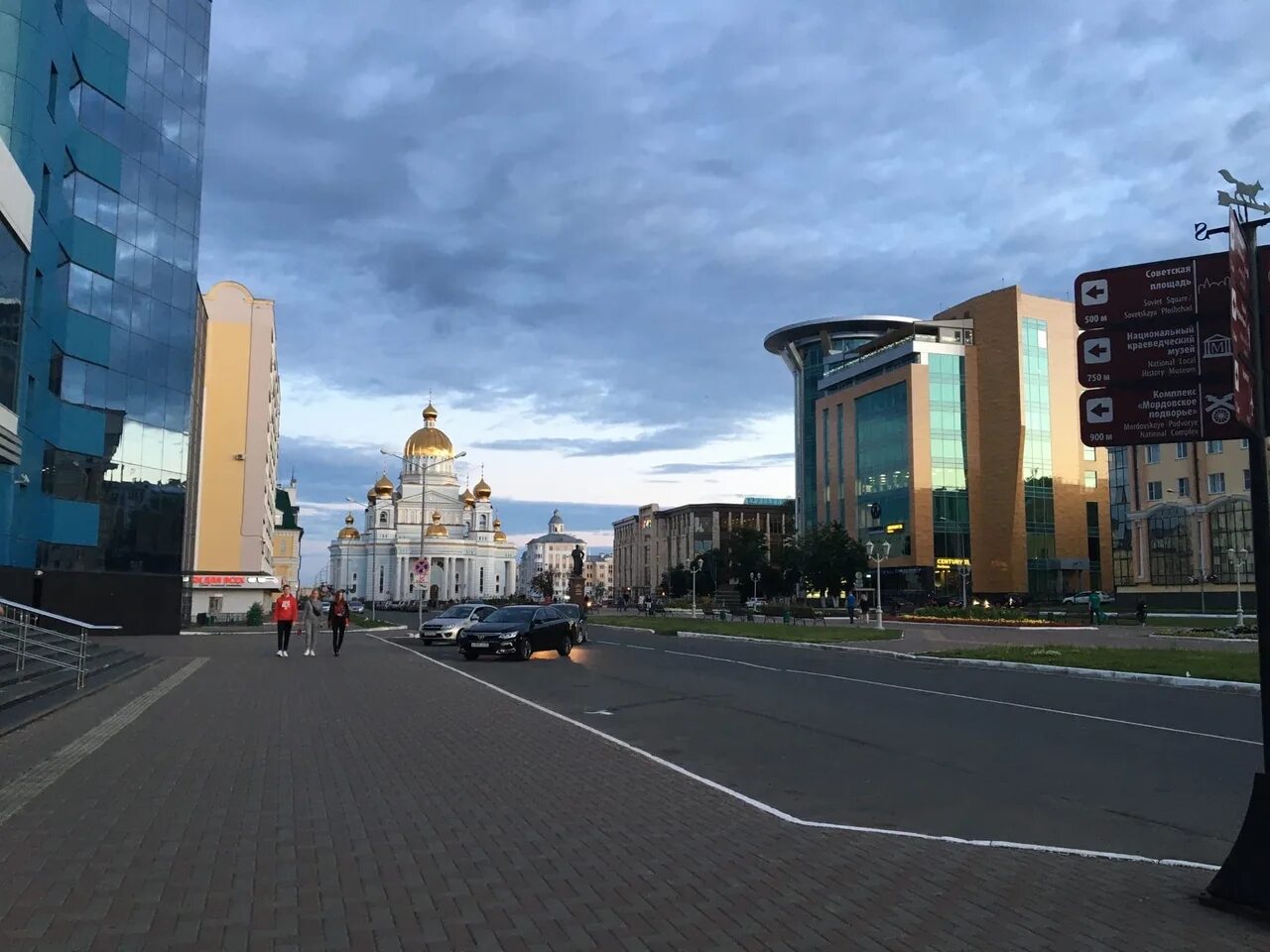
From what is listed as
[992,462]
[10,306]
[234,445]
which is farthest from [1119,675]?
[992,462]

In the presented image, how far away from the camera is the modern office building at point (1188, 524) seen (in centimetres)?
6712

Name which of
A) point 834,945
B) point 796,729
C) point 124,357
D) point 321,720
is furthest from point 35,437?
point 834,945

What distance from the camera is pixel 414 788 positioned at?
8.69 metres

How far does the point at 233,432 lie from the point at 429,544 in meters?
71.7

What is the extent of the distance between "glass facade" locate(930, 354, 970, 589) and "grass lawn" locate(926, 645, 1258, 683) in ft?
195

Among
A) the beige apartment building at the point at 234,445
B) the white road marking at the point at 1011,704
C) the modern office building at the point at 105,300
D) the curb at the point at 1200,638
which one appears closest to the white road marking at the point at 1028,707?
the white road marking at the point at 1011,704

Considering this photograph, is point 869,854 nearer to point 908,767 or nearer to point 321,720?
point 908,767

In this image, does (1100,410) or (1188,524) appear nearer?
(1100,410)

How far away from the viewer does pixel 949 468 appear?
8588 centimetres

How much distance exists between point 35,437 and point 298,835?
28.3 m

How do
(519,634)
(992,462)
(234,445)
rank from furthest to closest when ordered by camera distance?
(992,462) < (234,445) < (519,634)

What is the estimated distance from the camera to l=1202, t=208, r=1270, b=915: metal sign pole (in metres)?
5.27

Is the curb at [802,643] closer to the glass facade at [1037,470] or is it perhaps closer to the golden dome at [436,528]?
the glass facade at [1037,470]

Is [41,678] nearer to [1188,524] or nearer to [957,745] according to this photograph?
[957,745]
